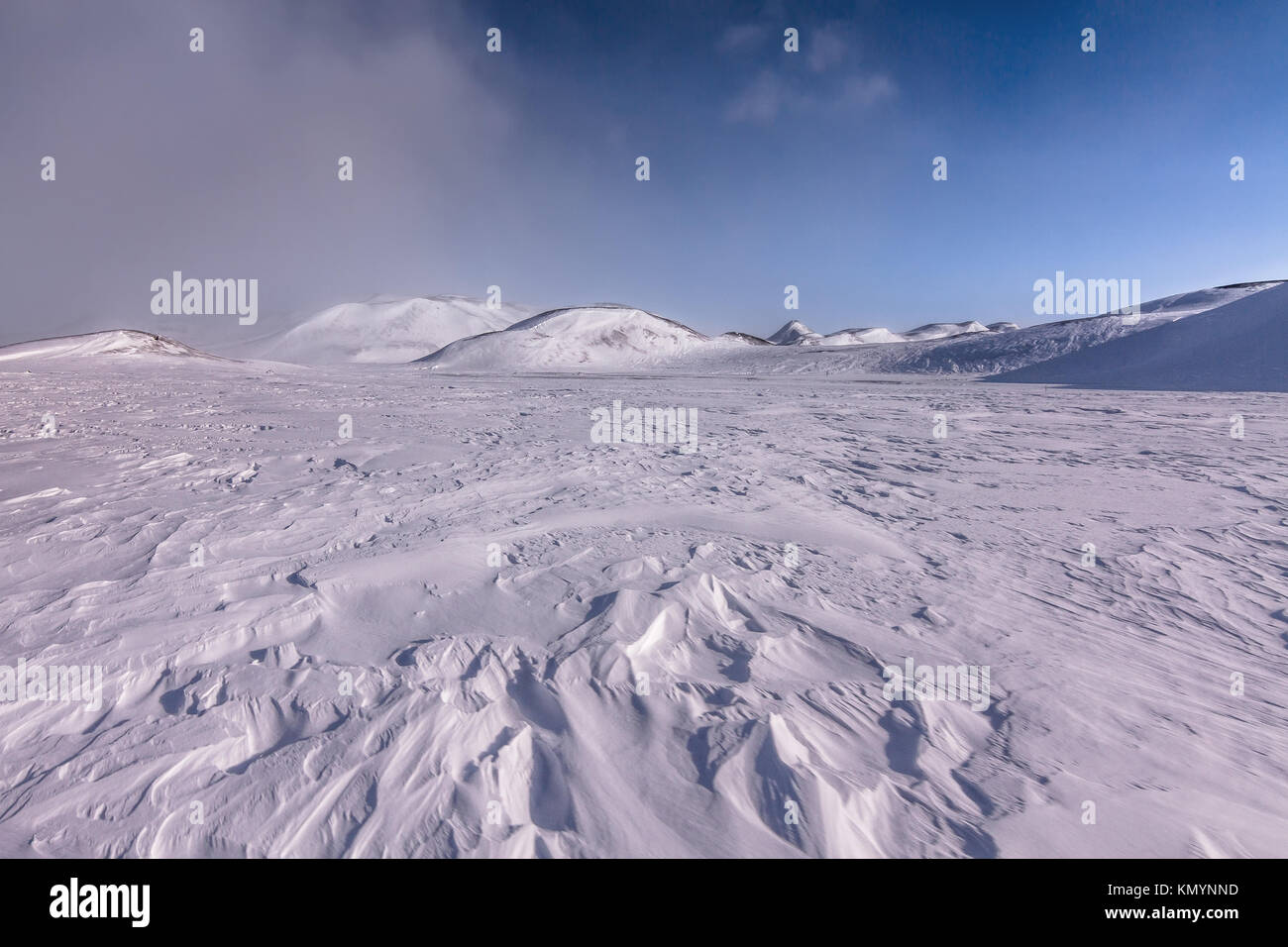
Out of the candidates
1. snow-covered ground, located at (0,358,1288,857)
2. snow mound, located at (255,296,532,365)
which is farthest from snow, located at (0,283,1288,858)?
snow mound, located at (255,296,532,365)

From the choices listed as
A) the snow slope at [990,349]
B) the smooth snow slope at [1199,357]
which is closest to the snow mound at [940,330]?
the snow slope at [990,349]

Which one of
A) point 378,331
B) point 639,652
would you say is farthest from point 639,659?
point 378,331

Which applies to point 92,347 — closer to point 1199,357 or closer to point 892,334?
point 1199,357

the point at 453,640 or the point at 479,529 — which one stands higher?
the point at 479,529

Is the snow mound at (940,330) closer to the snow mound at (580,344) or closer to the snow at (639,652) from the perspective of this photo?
the snow mound at (580,344)

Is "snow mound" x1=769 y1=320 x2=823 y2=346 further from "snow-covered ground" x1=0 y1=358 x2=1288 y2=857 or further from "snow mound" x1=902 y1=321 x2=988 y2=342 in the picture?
"snow-covered ground" x1=0 y1=358 x2=1288 y2=857
